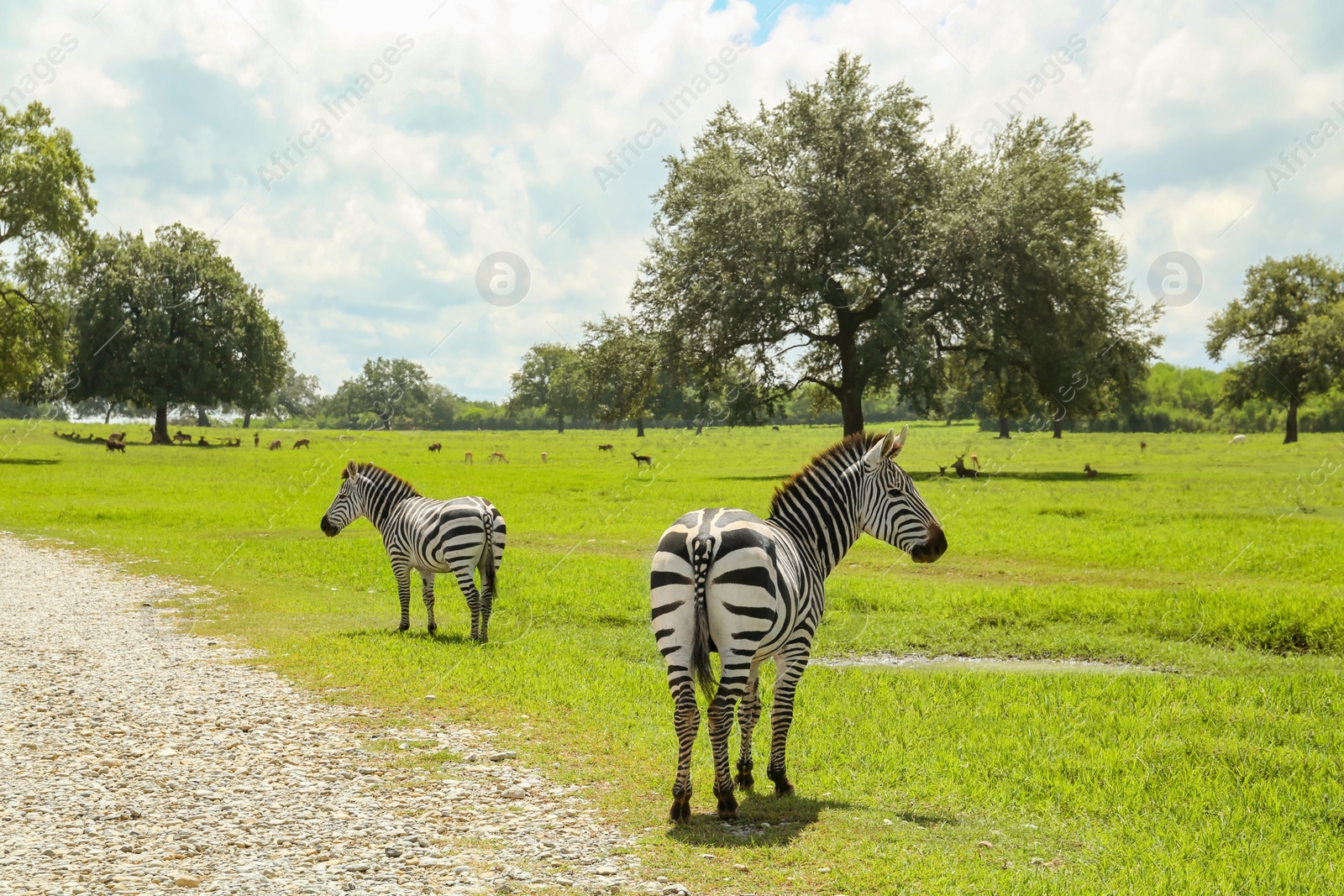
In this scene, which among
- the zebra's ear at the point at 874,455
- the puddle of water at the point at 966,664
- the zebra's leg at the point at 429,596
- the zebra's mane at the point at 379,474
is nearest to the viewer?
the zebra's ear at the point at 874,455

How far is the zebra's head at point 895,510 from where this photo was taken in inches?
344

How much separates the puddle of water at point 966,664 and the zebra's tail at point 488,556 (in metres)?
4.88

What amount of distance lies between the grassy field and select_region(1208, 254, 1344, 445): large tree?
45.2 meters

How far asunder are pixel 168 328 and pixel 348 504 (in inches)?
2522

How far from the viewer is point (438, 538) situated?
14570 mm

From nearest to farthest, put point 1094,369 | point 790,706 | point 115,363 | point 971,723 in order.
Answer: point 790,706
point 971,723
point 1094,369
point 115,363

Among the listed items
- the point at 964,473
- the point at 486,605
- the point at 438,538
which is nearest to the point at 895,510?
the point at 486,605

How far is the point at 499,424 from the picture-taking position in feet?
555

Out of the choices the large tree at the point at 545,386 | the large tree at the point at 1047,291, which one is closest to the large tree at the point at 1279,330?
the large tree at the point at 1047,291

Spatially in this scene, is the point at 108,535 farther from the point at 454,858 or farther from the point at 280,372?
the point at 280,372

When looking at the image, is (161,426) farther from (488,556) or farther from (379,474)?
(488,556)

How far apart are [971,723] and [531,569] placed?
12.5 metres

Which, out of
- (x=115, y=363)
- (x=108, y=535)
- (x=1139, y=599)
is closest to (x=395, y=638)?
(x=1139, y=599)

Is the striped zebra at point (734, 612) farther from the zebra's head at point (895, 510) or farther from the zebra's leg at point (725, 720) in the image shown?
the zebra's head at point (895, 510)
